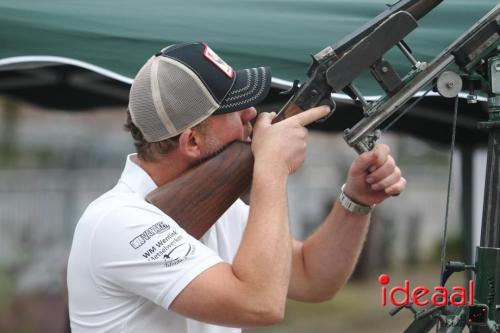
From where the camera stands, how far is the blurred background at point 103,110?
297cm

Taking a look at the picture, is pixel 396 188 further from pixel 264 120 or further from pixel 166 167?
pixel 166 167

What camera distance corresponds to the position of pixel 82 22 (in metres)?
2.96

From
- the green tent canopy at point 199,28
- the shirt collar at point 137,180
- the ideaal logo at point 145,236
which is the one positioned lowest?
the ideaal logo at point 145,236

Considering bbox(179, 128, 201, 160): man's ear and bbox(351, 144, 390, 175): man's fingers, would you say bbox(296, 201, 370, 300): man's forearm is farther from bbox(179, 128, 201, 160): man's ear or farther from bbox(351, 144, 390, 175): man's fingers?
bbox(179, 128, 201, 160): man's ear

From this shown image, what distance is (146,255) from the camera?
1.87 m

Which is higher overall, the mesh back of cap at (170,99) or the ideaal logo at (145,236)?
the mesh back of cap at (170,99)

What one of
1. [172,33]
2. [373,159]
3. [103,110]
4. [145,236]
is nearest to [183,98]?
[145,236]

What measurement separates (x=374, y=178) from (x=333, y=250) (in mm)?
267

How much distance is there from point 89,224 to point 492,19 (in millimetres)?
1021

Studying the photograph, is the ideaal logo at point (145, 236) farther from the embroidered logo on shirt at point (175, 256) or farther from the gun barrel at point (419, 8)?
the gun barrel at point (419, 8)

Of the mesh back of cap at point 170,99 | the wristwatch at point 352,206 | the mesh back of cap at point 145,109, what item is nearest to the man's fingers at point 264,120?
the mesh back of cap at point 170,99

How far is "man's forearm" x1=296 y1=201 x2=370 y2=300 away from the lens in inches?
90.3

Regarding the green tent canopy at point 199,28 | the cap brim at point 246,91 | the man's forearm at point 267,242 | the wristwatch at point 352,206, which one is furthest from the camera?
the green tent canopy at point 199,28

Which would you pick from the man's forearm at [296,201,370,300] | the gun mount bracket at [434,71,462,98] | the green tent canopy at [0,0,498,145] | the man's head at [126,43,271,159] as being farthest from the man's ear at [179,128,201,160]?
the green tent canopy at [0,0,498,145]
